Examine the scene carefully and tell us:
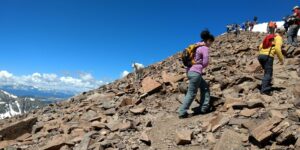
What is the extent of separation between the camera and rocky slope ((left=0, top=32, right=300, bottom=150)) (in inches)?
396

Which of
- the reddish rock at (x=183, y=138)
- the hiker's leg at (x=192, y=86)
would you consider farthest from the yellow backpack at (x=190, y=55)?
the reddish rock at (x=183, y=138)

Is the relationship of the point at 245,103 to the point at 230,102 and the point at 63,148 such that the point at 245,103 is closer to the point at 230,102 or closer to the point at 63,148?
the point at 230,102

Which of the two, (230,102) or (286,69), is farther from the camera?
(286,69)

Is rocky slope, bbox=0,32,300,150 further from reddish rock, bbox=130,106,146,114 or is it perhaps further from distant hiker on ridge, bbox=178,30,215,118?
distant hiker on ridge, bbox=178,30,215,118

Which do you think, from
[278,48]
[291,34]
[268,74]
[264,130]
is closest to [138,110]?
[268,74]

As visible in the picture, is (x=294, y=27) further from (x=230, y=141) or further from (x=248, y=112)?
(x=230, y=141)

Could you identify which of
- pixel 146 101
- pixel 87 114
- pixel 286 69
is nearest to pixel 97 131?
pixel 87 114

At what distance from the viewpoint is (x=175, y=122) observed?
1280 centimetres

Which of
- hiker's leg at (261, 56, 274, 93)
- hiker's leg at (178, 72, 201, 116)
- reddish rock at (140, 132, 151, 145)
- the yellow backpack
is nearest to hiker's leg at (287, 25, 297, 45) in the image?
hiker's leg at (261, 56, 274, 93)

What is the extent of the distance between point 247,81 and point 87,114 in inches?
302

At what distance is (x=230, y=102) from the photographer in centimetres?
1327

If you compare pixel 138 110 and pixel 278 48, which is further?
pixel 138 110

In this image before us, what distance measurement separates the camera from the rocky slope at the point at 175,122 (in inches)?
396

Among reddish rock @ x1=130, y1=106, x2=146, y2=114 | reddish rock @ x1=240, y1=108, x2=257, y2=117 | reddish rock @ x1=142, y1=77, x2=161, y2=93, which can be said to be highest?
reddish rock @ x1=142, y1=77, x2=161, y2=93
